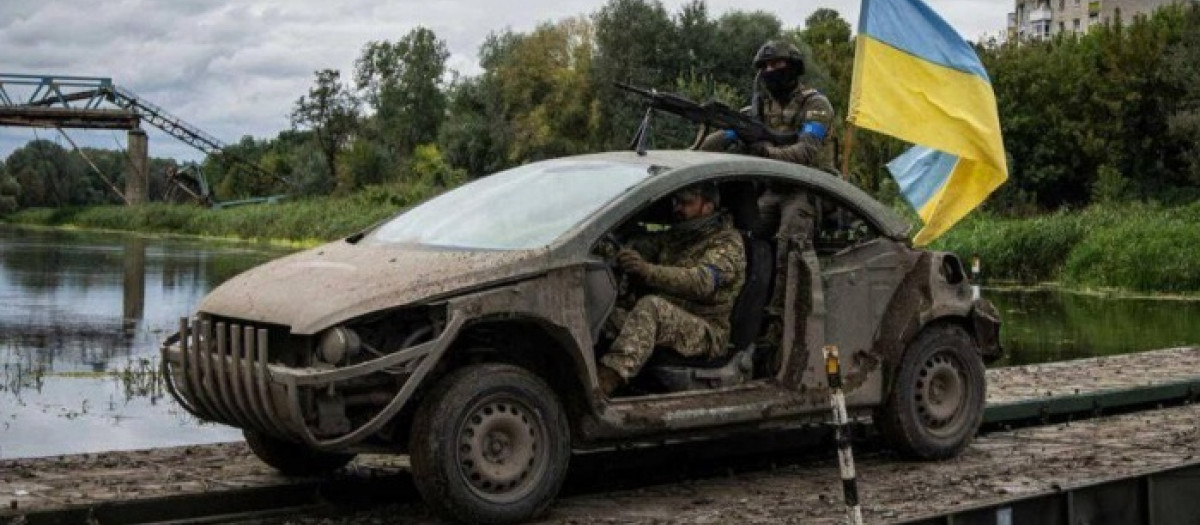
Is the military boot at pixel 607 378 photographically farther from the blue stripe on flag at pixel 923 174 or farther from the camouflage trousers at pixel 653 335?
the blue stripe on flag at pixel 923 174

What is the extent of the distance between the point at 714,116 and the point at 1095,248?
29.7 metres

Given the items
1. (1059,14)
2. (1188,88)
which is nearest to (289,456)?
(1188,88)

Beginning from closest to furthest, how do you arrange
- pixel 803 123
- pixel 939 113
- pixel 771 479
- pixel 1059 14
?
pixel 771 479 → pixel 803 123 → pixel 939 113 → pixel 1059 14

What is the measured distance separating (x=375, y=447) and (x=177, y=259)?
41.5 meters

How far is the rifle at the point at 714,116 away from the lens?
34.0ft

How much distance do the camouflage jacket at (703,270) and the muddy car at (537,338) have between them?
22cm

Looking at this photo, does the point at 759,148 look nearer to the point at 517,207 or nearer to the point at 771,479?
the point at 771,479

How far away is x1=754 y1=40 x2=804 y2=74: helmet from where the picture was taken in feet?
36.8

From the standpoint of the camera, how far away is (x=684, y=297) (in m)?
9.25

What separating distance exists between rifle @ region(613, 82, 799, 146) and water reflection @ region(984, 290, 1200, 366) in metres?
10.5

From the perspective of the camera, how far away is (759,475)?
10.4 meters

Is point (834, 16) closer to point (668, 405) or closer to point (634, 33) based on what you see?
point (634, 33)

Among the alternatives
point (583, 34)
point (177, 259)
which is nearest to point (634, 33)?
point (583, 34)

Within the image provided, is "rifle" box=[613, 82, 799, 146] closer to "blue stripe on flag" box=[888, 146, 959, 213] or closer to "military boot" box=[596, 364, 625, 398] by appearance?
"military boot" box=[596, 364, 625, 398]
